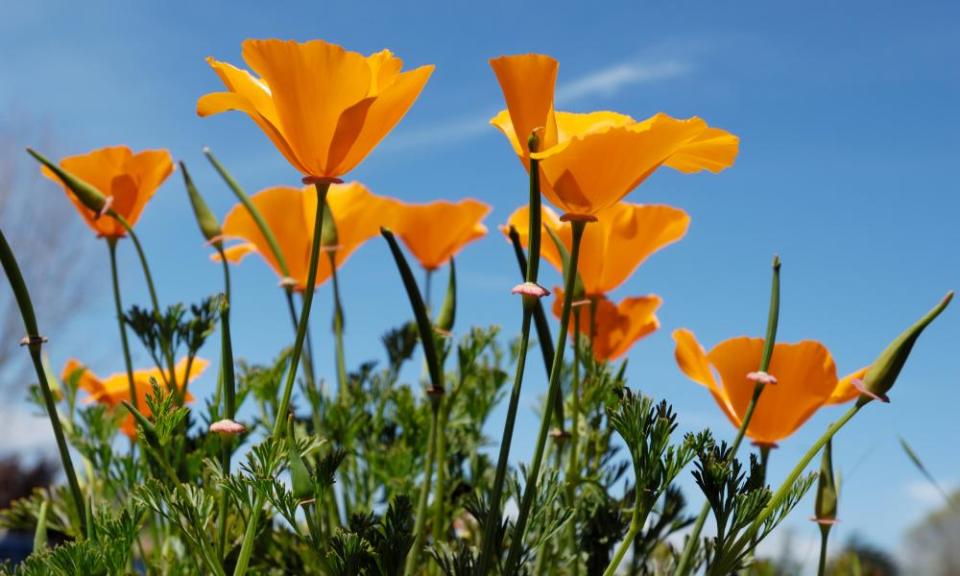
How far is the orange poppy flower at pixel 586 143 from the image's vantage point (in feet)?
2.63

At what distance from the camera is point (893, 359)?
2.98ft

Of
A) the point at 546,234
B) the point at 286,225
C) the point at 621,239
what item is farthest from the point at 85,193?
the point at 621,239

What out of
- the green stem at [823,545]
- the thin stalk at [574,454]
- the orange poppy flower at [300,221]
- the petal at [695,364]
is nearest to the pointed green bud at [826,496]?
the green stem at [823,545]

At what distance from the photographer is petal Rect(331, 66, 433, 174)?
85cm

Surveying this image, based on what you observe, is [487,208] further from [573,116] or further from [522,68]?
[522,68]

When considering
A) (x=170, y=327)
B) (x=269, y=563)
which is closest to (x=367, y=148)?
(x=170, y=327)

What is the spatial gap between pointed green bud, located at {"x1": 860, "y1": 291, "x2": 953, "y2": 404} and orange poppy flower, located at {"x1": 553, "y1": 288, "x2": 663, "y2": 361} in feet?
1.62

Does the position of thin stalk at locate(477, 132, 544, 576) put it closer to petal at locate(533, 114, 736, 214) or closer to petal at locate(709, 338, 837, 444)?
petal at locate(533, 114, 736, 214)

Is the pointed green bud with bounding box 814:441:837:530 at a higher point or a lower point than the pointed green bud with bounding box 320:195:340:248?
lower

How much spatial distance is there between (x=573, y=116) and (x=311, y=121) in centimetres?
25

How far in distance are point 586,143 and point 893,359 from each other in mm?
364

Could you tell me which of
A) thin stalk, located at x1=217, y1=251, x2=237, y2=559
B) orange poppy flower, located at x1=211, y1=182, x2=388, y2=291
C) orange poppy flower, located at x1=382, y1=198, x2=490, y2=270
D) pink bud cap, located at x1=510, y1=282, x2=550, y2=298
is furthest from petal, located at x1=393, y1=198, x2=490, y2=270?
pink bud cap, located at x1=510, y1=282, x2=550, y2=298

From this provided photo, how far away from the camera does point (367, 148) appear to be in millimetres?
870

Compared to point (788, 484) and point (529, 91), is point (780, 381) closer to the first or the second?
point (788, 484)
